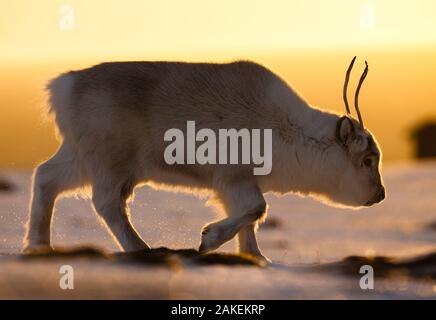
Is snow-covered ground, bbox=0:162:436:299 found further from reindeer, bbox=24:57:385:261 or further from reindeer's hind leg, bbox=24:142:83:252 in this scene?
reindeer, bbox=24:57:385:261

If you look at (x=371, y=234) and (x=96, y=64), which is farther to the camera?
(x=371, y=234)

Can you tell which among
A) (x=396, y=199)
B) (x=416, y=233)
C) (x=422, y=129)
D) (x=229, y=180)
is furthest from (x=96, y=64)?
(x=422, y=129)

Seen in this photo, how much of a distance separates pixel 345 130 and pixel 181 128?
1485 mm

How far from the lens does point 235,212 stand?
11.1 m

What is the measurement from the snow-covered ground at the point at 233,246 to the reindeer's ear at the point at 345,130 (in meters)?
1.14

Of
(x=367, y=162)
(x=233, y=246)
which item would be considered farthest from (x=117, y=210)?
(x=367, y=162)

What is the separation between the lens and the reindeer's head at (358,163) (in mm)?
11312

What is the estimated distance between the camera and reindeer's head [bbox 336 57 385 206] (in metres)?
11.3

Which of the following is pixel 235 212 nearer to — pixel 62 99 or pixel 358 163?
pixel 358 163

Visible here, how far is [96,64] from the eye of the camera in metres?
11.5

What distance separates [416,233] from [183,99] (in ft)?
26.2

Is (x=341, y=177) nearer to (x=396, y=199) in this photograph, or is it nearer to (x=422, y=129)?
(x=396, y=199)

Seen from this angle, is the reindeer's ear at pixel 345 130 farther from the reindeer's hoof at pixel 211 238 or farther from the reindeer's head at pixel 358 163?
the reindeer's hoof at pixel 211 238

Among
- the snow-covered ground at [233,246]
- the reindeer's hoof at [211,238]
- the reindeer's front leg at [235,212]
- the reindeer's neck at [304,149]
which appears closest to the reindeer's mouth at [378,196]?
the reindeer's neck at [304,149]
